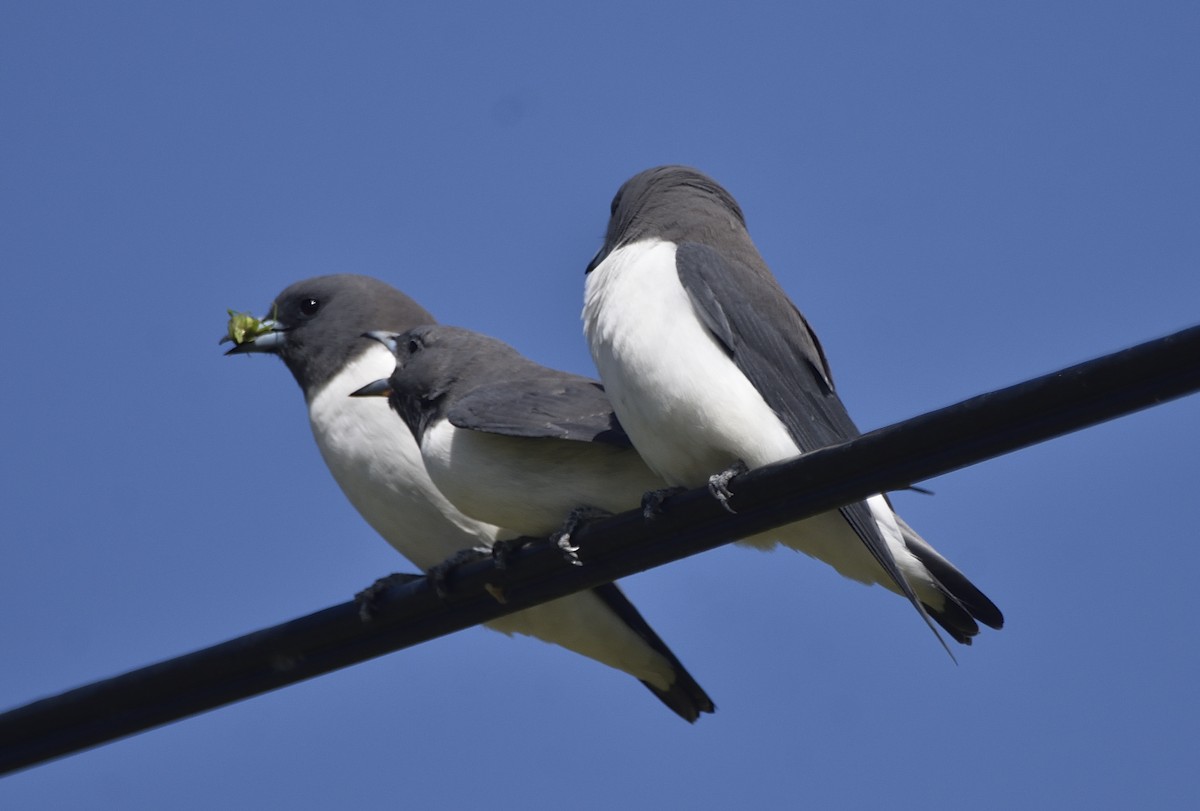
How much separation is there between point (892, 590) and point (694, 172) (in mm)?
1949

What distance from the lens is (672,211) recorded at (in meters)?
6.61

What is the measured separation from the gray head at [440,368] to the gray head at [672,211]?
2.06ft

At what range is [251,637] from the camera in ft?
16.3

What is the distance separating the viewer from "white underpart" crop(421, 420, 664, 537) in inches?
250

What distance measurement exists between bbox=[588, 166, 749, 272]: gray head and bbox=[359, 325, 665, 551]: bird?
2.05ft

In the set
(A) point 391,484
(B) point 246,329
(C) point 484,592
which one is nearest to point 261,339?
(B) point 246,329

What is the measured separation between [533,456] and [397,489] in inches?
43.0

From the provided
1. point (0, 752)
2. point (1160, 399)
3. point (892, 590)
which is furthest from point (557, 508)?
point (1160, 399)

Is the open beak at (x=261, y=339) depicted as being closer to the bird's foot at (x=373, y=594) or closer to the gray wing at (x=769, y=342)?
the bird's foot at (x=373, y=594)

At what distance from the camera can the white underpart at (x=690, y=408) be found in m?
5.70

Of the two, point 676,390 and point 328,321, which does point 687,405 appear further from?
point 328,321

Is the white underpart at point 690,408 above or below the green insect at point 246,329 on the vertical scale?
below

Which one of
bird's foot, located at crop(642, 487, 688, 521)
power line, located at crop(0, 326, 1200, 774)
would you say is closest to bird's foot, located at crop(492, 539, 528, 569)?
power line, located at crop(0, 326, 1200, 774)

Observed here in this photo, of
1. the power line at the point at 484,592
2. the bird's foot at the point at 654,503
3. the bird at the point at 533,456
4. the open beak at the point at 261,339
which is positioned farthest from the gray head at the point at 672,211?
the open beak at the point at 261,339
